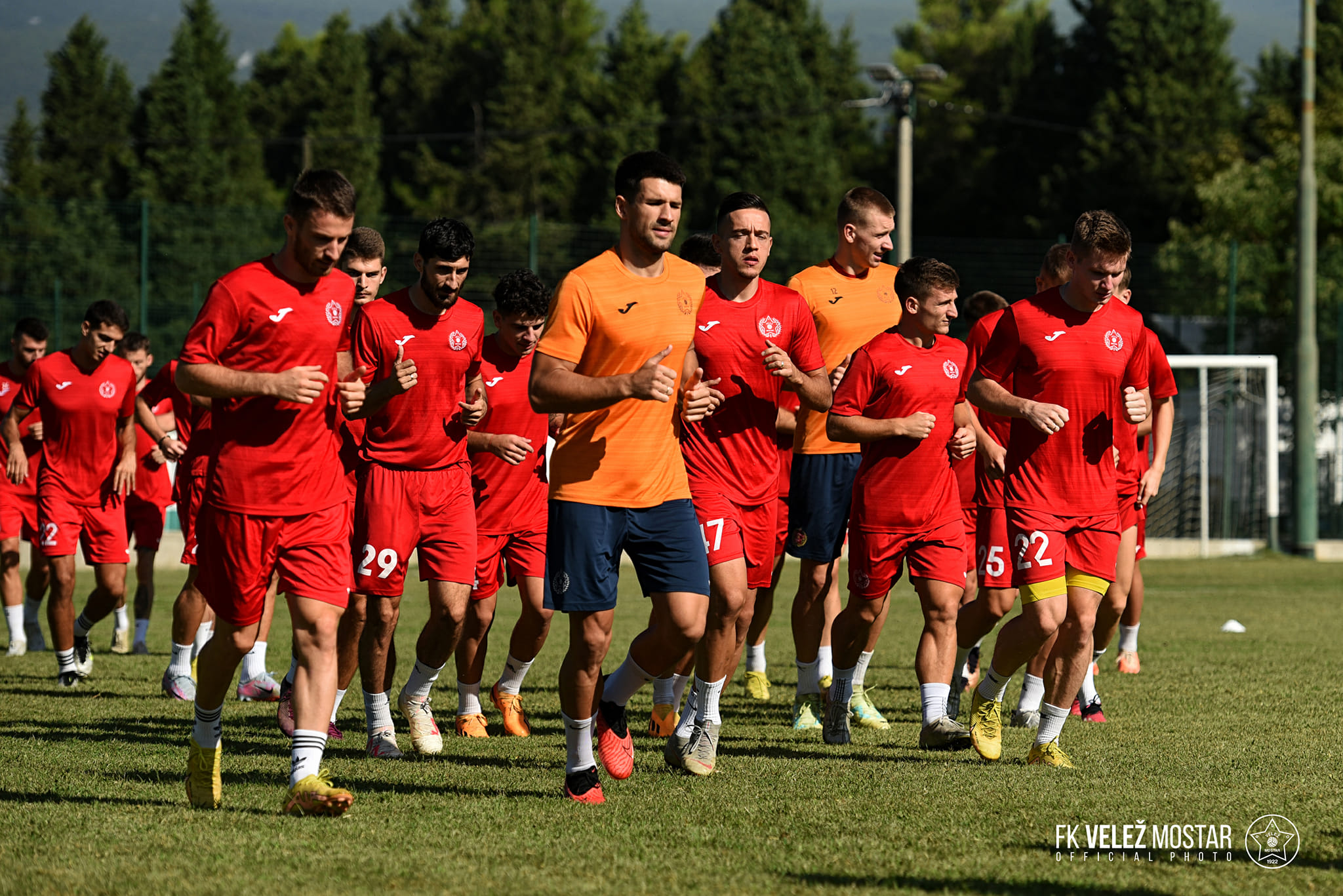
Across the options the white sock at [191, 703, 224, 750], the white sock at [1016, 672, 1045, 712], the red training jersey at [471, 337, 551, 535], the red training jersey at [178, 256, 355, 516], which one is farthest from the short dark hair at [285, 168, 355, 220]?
the white sock at [1016, 672, 1045, 712]

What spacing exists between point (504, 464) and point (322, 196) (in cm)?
288

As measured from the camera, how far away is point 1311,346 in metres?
24.9

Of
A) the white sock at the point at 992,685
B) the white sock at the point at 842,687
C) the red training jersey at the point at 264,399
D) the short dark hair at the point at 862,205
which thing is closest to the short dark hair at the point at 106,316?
the short dark hair at the point at 862,205

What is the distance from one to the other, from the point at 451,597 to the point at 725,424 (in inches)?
61.9

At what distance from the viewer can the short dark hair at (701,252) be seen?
9070 mm

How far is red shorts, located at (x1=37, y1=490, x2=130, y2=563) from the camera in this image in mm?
10820

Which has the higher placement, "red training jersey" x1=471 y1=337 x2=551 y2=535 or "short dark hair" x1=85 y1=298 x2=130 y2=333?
"short dark hair" x1=85 y1=298 x2=130 y2=333

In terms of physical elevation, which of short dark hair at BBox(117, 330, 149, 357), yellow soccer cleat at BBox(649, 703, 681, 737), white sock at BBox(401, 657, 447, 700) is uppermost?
short dark hair at BBox(117, 330, 149, 357)

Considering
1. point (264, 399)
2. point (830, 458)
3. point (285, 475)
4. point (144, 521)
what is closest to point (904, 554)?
point (830, 458)

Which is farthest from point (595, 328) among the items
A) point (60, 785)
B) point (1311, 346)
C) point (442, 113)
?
point (442, 113)

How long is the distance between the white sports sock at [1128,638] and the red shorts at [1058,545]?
3.85 metres

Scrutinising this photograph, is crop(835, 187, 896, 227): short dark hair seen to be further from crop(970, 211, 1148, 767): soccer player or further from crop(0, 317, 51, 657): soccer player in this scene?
crop(0, 317, 51, 657): soccer player

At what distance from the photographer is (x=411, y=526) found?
24.7 feet

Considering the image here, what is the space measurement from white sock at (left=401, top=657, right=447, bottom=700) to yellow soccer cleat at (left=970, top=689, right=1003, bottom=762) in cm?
255
